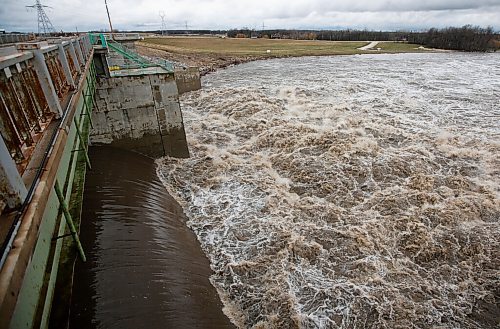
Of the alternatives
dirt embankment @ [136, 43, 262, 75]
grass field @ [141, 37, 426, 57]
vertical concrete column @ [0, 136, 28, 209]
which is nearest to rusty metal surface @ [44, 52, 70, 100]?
vertical concrete column @ [0, 136, 28, 209]

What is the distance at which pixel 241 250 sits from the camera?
9.02 meters

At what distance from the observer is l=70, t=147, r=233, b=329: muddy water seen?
5.87 meters

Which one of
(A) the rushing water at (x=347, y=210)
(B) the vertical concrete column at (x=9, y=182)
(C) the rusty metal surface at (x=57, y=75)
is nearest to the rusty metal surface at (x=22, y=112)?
(B) the vertical concrete column at (x=9, y=182)

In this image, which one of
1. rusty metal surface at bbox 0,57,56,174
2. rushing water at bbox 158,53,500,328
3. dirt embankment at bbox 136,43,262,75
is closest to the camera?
rusty metal surface at bbox 0,57,56,174

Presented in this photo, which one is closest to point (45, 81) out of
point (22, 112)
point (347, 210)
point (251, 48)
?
point (22, 112)

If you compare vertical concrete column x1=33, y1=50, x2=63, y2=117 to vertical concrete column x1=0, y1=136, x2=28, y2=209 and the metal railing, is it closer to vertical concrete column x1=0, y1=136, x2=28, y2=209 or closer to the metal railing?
the metal railing

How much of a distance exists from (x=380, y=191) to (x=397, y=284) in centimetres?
421

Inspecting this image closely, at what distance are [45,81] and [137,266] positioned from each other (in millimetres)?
3986

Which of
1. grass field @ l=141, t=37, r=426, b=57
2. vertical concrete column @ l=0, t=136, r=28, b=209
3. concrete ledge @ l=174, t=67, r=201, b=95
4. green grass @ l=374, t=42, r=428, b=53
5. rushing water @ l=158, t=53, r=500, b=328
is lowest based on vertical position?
green grass @ l=374, t=42, r=428, b=53

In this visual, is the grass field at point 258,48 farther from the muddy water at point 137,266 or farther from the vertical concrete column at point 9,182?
the vertical concrete column at point 9,182

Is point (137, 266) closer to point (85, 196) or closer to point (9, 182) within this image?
point (85, 196)

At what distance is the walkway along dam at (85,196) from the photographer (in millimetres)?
2744

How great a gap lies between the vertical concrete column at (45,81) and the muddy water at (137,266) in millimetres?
3283

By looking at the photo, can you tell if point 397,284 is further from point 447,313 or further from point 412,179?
point 412,179
